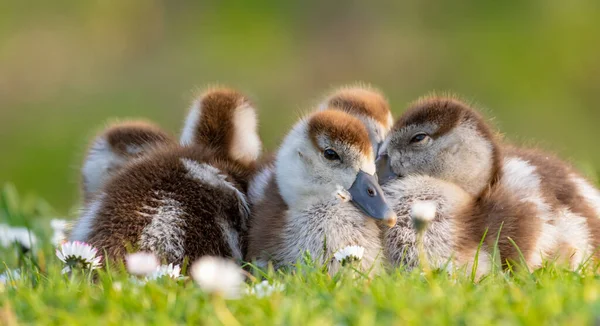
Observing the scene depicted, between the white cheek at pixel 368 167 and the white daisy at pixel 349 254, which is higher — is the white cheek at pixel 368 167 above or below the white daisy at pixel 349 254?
above

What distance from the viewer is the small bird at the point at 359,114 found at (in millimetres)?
4816

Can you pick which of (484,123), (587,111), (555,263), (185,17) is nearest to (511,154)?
(484,123)

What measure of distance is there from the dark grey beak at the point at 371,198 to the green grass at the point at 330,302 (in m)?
0.52

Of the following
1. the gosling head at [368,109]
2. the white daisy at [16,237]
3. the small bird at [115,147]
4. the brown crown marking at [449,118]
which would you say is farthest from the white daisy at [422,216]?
the white daisy at [16,237]

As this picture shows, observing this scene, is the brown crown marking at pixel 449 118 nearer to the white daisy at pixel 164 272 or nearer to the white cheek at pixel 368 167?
the white cheek at pixel 368 167

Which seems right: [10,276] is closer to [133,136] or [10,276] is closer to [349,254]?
[349,254]

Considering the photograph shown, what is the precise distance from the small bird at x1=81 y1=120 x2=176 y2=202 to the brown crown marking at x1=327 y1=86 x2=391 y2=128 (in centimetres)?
97

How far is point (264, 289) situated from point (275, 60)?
37.5 ft

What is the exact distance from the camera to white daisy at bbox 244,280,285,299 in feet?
10.8

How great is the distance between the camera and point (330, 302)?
3156 millimetres

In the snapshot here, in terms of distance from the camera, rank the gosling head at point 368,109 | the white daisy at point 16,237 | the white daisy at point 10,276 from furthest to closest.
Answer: the white daisy at point 16,237, the gosling head at point 368,109, the white daisy at point 10,276

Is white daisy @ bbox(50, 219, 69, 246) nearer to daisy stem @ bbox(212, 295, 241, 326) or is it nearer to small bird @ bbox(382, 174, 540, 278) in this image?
small bird @ bbox(382, 174, 540, 278)

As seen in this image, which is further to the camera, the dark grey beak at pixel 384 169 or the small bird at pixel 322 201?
the dark grey beak at pixel 384 169

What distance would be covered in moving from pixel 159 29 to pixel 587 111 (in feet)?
22.7
